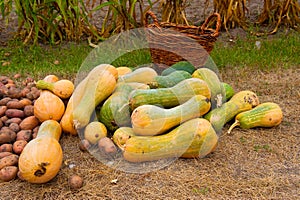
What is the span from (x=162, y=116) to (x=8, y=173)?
0.86 metres

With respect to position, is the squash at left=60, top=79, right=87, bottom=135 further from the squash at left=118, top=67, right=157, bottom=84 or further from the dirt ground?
the squash at left=118, top=67, right=157, bottom=84

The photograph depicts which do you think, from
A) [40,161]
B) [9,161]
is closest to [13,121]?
[9,161]

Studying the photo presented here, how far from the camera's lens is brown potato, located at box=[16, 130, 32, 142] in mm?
2436

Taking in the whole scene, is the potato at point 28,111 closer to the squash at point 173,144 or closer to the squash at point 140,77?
the squash at point 140,77

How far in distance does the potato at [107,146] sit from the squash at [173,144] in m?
0.08

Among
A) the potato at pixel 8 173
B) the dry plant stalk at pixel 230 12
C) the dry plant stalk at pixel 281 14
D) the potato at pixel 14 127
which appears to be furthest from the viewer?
the dry plant stalk at pixel 281 14

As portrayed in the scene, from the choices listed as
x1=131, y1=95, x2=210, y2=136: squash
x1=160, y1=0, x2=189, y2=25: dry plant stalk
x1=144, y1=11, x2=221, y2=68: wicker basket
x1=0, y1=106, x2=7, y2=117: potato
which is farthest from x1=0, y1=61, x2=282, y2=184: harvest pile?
x1=160, y1=0, x2=189, y2=25: dry plant stalk

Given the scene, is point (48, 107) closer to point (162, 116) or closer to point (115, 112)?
point (115, 112)

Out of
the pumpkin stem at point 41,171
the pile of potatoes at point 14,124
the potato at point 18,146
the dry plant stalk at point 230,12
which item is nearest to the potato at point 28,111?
the pile of potatoes at point 14,124

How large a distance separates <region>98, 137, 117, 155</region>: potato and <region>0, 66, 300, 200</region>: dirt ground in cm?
8

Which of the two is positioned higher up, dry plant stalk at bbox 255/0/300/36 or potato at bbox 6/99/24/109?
potato at bbox 6/99/24/109

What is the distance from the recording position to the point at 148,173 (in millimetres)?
2207

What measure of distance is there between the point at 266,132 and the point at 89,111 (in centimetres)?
112

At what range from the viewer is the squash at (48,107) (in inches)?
100
